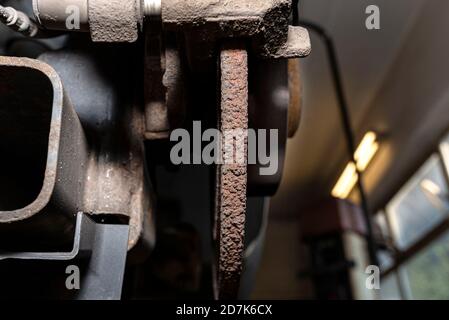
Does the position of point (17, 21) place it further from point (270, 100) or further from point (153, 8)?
point (270, 100)

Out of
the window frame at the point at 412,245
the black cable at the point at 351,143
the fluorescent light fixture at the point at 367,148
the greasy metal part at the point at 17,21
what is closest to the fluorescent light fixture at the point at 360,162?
the fluorescent light fixture at the point at 367,148

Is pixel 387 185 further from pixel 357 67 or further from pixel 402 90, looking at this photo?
pixel 357 67

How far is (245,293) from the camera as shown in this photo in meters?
0.99

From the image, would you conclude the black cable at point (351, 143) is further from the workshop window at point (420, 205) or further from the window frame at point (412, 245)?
the workshop window at point (420, 205)

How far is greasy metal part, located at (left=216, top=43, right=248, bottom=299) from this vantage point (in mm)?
421

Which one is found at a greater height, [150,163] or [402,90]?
[402,90]

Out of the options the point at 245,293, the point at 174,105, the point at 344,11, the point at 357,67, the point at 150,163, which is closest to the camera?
the point at 174,105

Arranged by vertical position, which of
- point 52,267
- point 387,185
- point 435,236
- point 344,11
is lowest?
point 52,267

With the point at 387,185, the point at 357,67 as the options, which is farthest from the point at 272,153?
the point at 387,185

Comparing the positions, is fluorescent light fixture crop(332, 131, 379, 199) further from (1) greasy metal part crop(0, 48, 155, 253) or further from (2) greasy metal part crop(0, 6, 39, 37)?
(2) greasy metal part crop(0, 6, 39, 37)

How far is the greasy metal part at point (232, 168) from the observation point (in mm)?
421

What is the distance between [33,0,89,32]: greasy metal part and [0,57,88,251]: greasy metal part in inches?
2.4

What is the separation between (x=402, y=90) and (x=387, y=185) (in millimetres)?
792

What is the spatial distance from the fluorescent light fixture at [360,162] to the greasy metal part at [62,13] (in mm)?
1880
